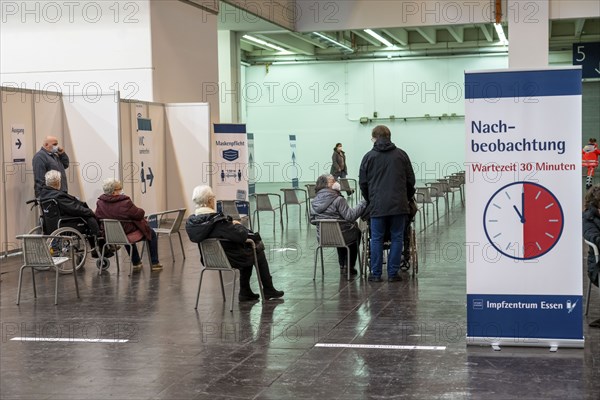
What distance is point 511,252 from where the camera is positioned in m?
5.92

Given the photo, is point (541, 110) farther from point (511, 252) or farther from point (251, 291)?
point (251, 291)

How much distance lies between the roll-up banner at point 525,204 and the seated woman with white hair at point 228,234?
2.57m

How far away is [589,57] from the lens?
79.6ft

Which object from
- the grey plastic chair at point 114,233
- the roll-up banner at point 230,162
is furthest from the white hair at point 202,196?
the roll-up banner at point 230,162

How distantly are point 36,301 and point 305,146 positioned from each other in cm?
2630

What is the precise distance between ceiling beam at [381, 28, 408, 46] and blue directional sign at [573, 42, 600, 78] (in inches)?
258

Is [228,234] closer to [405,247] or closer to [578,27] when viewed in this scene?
[405,247]

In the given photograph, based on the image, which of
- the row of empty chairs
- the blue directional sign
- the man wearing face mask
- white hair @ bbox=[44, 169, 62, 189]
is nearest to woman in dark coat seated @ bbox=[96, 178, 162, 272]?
white hair @ bbox=[44, 169, 62, 189]

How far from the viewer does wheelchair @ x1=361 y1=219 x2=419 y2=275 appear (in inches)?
375

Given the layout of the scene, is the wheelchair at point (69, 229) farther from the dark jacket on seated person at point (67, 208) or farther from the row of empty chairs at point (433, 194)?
the row of empty chairs at point (433, 194)

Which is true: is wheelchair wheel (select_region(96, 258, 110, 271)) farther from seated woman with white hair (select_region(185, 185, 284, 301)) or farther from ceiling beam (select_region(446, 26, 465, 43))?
ceiling beam (select_region(446, 26, 465, 43))

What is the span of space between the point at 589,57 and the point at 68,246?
18.3m

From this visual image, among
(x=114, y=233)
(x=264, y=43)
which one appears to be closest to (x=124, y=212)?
(x=114, y=233)

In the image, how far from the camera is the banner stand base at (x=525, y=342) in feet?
19.4
